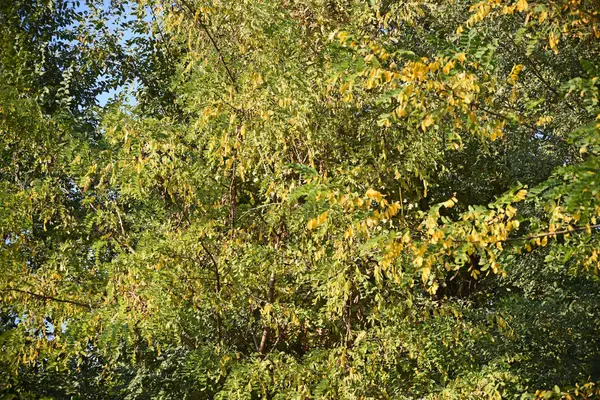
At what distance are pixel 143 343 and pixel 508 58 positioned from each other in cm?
535

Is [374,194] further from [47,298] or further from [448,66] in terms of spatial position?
[47,298]

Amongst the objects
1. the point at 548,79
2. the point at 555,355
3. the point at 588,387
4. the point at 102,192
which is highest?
the point at 548,79

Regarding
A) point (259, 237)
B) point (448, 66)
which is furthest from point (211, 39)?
point (448, 66)

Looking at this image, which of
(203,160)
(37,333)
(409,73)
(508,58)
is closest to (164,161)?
(203,160)

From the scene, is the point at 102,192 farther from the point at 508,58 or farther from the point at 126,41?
the point at 508,58

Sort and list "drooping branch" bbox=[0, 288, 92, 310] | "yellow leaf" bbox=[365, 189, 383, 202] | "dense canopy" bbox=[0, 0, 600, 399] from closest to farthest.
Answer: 1. "yellow leaf" bbox=[365, 189, 383, 202]
2. "dense canopy" bbox=[0, 0, 600, 399]
3. "drooping branch" bbox=[0, 288, 92, 310]

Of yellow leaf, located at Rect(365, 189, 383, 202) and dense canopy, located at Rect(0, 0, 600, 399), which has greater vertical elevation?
dense canopy, located at Rect(0, 0, 600, 399)

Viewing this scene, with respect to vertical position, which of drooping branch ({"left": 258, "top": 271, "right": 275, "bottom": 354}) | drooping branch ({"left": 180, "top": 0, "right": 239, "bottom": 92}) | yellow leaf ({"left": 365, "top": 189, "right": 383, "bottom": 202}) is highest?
drooping branch ({"left": 180, "top": 0, "right": 239, "bottom": 92})

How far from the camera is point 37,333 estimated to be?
6.31 metres

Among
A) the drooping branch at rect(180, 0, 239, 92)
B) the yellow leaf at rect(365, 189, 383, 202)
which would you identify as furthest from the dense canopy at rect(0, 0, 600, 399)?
the yellow leaf at rect(365, 189, 383, 202)

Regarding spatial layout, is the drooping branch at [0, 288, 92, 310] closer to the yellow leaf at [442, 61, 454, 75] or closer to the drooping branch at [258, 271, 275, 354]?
the drooping branch at [258, 271, 275, 354]

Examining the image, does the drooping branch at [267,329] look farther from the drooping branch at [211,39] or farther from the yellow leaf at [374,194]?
the yellow leaf at [374,194]

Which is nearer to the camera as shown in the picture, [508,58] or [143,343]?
[143,343]

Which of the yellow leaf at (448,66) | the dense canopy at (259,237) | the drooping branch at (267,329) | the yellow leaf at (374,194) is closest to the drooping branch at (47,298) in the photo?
the dense canopy at (259,237)
